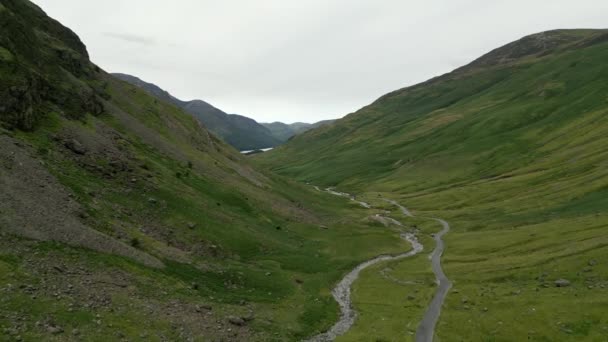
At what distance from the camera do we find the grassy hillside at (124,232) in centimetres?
4053

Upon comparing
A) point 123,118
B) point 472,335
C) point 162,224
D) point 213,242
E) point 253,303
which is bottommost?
point 472,335

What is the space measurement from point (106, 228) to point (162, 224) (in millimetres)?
12883

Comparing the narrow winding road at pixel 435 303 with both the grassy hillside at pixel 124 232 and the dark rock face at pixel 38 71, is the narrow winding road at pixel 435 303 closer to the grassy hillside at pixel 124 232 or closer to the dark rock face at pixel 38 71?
the grassy hillside at pixel 124 232

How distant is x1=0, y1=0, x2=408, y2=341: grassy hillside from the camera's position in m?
40.5

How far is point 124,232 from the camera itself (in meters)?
56.7

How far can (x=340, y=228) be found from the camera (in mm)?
119312

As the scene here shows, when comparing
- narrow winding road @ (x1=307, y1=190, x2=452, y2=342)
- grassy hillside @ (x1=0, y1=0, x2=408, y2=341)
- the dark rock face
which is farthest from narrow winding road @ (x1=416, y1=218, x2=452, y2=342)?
the dark rock face

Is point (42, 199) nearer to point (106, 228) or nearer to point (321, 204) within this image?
point (106, 228)

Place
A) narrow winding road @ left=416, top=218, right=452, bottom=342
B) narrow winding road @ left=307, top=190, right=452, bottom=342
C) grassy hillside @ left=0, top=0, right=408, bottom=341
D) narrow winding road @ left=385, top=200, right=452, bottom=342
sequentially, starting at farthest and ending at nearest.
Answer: narrow winding road @ left=385, top=200, right=452, bottom=342 < narrow winding road @ left=416, top=218, right=452, bottom=342 < narrow winding road @ left=307, top=190, right=452, bottom=342 < grassy hillside @ left=0, top=0, right=408, bottom=341

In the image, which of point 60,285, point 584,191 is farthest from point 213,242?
point 584,191

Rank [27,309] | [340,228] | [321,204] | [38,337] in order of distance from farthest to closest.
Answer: [321,204], [340,228], [27,309], [38,337]

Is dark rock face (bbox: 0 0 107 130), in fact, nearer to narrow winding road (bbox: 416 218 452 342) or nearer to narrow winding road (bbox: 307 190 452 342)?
narrow winding road (bbox: 307 190 452 342)

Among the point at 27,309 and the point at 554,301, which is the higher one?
the point at 27,309

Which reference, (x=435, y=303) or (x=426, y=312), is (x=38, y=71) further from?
(x=435, y=303)
